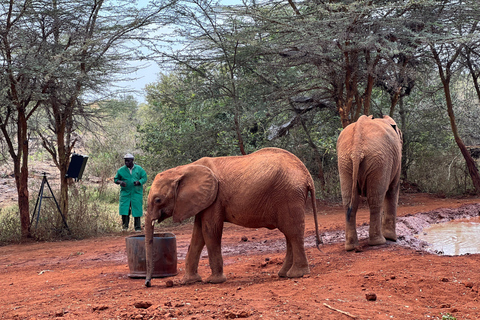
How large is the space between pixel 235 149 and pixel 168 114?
2.67 metres

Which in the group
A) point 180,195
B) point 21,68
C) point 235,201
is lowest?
point 235,201

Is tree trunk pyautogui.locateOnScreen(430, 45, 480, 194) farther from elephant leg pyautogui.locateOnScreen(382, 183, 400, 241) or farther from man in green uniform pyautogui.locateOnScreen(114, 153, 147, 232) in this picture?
man in green uniform pyautogui.locateOnScreen(114, 153, 147, 232)

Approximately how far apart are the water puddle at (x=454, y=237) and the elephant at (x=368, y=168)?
124 centimetres

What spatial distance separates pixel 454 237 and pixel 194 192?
19.2 feet

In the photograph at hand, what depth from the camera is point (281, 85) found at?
608 inches

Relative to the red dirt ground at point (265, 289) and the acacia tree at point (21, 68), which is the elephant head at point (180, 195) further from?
the acacia tree at point (21, 68)

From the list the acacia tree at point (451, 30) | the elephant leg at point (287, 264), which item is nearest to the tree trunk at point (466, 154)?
the acacia tree at point (451, 30)

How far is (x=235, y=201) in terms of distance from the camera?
620 centimetres

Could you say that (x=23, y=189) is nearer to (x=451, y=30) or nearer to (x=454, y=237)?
(x=454, y=237)

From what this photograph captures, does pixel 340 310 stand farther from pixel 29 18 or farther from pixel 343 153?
pixel 29 18

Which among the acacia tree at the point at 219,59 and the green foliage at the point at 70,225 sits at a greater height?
the acacia tree at the point at 219,59

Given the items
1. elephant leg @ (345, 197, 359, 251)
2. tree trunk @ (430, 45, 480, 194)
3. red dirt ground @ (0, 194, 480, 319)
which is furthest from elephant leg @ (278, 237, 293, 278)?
tree trunk @ (430, 45, 480, 194)

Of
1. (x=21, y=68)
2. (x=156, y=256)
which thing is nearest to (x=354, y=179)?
(x=156, y=256)

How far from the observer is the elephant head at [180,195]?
6141 mm
